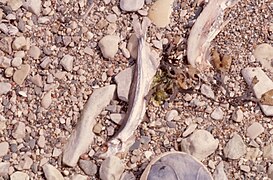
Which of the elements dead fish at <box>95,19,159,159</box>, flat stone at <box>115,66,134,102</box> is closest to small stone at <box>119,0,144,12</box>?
dead fish at <box>95,19,159,159</box>

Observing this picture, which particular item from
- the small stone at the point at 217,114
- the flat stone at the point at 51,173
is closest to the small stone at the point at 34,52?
the flat stone at the point at 51,173

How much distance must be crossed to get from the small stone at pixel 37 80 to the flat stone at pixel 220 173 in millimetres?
661

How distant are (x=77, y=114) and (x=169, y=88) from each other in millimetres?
324

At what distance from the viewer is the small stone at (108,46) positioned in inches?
79.5

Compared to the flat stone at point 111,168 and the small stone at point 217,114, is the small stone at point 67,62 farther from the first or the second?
the small stone at point 217,114

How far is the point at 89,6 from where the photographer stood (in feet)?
6.77

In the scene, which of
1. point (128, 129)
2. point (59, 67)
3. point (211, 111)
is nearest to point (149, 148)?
point (128, 129)

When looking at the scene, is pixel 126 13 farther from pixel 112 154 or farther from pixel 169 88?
pixel 112 154

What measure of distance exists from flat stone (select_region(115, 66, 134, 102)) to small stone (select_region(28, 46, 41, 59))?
28cm

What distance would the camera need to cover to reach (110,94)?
2.01 meters

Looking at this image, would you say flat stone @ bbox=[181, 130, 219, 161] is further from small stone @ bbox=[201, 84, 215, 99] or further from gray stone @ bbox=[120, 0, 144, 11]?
gray stone @ bbox=[120, 0, 144, 11]

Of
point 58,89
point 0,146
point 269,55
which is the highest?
point 269,55

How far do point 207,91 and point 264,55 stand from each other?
24 cm

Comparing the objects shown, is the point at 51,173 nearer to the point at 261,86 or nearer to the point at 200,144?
the point at 200,144
